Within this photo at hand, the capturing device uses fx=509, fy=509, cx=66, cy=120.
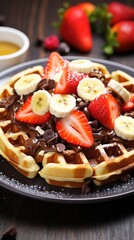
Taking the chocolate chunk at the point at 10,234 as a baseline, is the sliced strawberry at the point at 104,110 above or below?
above

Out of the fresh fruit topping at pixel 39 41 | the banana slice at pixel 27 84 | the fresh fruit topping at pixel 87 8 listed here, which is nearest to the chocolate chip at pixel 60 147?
the banana slice at pixel 27 84

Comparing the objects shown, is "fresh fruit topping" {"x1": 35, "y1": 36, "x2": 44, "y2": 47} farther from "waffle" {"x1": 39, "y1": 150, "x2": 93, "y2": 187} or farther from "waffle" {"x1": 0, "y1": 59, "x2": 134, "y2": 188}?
"waffle" {"x1": 39, "y1": 150, "x2": 93, "y2": 187}

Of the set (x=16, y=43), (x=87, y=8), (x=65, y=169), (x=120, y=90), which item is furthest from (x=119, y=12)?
(x=65, y=169)

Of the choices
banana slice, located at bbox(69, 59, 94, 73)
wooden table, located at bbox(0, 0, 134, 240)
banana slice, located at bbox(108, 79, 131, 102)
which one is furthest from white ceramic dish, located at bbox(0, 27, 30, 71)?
wooden table, located at bbox(0, 0, 134, 240)

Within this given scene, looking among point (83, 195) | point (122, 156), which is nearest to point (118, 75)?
point (122, 156)

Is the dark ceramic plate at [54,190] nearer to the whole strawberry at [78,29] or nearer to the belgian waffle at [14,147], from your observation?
the belgian waffle at [14,147]

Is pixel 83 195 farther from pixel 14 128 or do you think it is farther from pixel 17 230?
pixel 14 128
